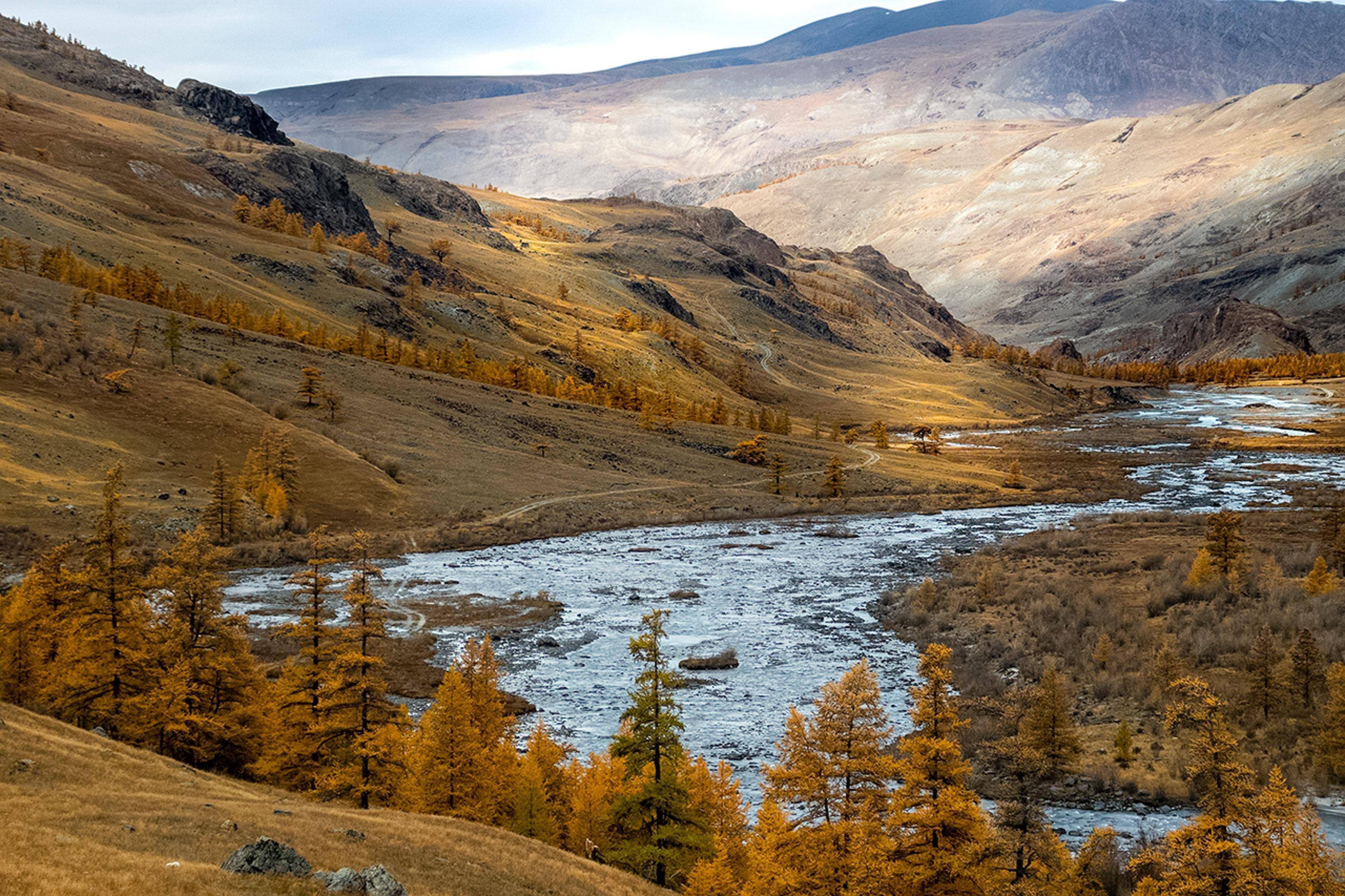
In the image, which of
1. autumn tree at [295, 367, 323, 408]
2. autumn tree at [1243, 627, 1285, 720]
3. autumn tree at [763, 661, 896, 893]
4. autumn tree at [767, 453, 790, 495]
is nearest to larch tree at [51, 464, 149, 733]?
autumn tree at [763, 661, 896, 893]

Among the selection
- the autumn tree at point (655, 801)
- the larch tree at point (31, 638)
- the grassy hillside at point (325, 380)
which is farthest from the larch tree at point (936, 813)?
the grassy hillside at point (325, 380)

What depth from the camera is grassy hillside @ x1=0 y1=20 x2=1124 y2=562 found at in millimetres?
68938

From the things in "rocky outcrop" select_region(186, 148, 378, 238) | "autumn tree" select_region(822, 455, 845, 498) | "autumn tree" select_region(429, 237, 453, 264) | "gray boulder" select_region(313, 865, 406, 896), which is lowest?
"autumn tree" select_region(822, 455, 845, 498)

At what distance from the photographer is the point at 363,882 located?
15.4m

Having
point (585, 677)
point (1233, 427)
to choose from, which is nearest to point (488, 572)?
point (585, 677)

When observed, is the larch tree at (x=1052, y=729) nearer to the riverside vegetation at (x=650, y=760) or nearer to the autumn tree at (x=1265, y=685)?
the riverside vegetation at (x=650, y=760)

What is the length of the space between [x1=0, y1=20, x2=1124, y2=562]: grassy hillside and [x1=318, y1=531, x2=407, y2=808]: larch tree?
116ft

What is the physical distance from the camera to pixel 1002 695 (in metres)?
37.3

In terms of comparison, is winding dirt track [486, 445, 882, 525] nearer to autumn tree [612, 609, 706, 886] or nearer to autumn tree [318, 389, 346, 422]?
autumn tree [318, 389, 346, 422]

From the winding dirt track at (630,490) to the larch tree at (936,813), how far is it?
59.9 metres

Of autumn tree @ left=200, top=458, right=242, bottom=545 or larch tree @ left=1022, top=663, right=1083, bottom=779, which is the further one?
autumn tree @ left=200, top=458, right=242, bottom=545

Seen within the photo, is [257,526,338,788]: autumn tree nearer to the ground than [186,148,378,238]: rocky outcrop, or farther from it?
nearer to the ground

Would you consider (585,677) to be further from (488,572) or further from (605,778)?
(488,572)

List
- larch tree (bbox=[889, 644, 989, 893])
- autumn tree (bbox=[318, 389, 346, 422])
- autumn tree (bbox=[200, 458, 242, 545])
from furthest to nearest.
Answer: autumn tree (bbox=[318, 389, 346, 422]) < autumn tree (bbox=[200, 458, 242, 545]) < larch tree (bbox=[889, 644, 989, 893])
